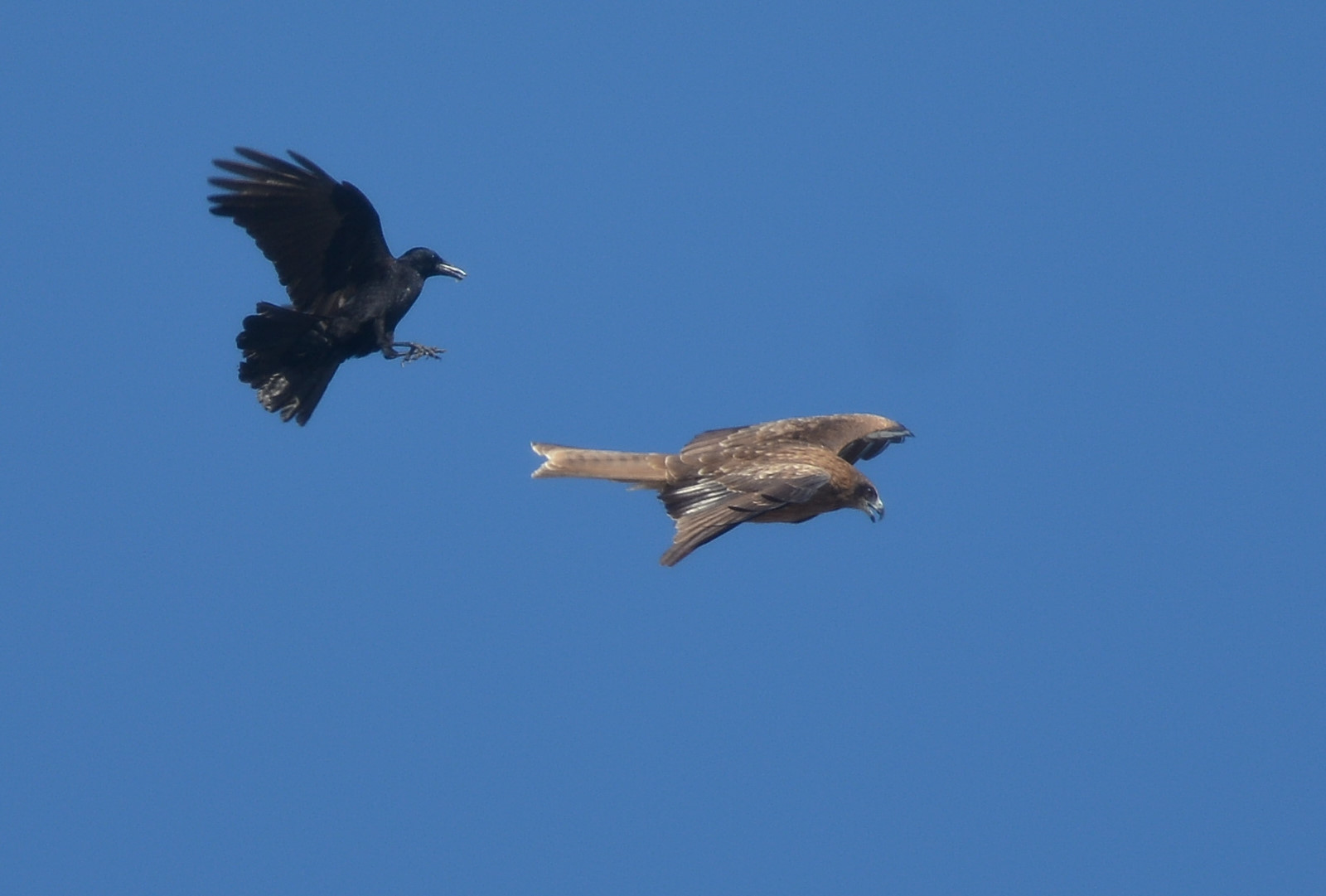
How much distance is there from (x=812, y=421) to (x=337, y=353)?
360cm

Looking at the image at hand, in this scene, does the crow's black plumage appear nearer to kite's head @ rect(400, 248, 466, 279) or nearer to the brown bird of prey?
kite's head @ rect(400, 248, 466, 279)

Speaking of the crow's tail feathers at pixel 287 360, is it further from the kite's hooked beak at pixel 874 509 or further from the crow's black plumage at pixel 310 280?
the kite's hooked beak at pixel 874 509

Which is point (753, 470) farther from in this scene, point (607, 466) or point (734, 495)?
point (607, 466)

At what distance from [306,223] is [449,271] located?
5.26 ft

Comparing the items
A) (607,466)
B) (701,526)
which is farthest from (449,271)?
(701,526)

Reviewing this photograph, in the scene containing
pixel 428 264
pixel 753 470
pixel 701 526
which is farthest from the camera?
pixel 428 264

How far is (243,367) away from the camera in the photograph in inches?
645

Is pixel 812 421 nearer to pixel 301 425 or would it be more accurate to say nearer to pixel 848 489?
pixel 848 489

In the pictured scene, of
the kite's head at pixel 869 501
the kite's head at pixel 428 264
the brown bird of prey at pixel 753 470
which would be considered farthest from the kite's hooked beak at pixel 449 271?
the kite's head at pixel 869 501

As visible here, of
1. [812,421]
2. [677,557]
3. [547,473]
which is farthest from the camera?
[812,421]

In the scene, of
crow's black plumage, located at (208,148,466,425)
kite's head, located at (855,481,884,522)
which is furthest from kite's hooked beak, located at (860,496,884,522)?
crow's black plumage, located at (208,148,466,425)

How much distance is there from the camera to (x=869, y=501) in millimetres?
16453

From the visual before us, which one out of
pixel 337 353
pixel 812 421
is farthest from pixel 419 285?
pixel 812 421

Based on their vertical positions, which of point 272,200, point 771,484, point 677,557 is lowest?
point 677,557
